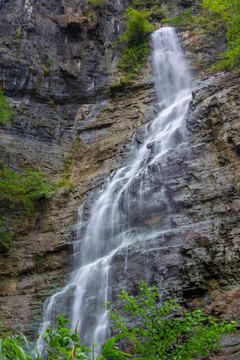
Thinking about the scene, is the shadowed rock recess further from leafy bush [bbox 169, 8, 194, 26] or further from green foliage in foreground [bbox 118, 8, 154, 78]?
leafy bush [bbox 169, 8, 194, 26]

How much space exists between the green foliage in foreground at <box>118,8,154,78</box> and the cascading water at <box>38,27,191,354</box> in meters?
6.75

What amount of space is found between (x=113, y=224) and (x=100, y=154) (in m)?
5.41

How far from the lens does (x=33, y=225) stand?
1227 centimetres

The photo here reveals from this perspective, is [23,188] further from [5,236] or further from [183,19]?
[183,19]

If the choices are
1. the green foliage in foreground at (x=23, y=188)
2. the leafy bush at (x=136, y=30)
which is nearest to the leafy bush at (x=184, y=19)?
the leafy bush at (x=136, y=30)

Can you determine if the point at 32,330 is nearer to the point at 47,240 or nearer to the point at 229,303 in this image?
the point at 47,240

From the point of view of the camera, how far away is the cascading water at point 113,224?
8.18m

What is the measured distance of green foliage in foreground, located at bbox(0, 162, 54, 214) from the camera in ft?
41.0

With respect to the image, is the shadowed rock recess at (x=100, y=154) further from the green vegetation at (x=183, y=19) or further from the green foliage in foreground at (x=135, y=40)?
the green vegetation at (x=183, y=19)

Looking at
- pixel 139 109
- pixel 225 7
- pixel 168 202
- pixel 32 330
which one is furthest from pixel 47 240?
pixel 225 7

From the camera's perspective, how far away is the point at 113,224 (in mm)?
10312

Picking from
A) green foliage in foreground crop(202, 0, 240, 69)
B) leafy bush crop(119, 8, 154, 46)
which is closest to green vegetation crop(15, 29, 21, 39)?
leafy bush crop(119, 8, 154, 46)

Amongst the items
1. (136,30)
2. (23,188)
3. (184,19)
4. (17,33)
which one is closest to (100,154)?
(23,188)

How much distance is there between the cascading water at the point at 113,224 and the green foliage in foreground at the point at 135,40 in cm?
675
